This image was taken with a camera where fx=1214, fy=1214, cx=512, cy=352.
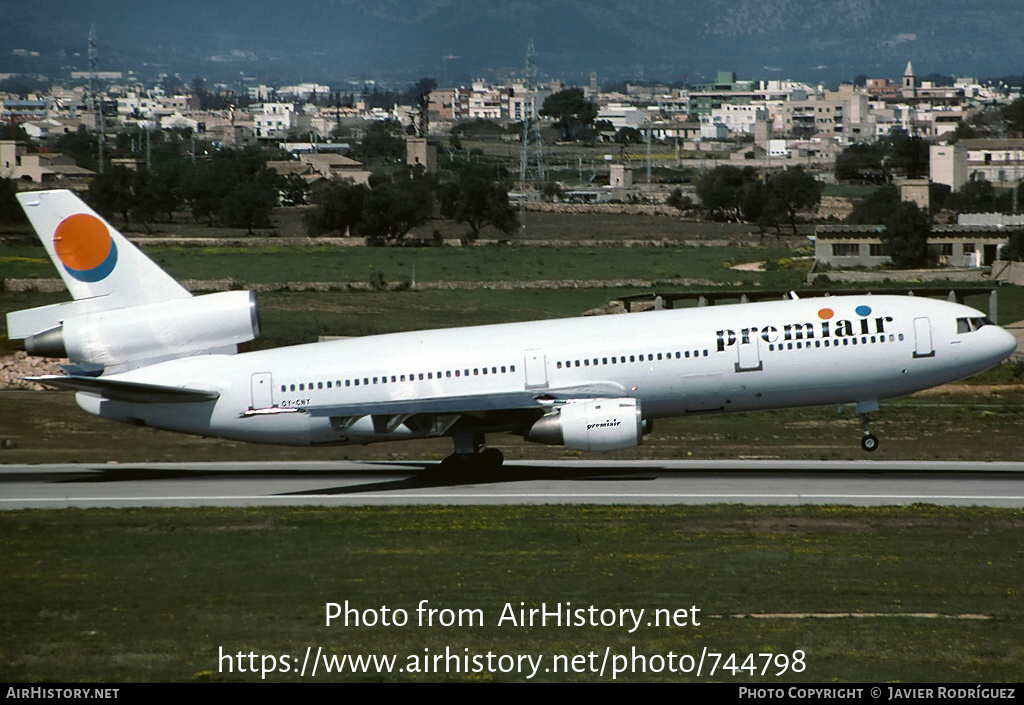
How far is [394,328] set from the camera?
248ft

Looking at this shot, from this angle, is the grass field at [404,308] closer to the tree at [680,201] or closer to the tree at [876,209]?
the tree at [876,209]

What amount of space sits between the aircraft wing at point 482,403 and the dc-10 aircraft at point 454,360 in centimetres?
5

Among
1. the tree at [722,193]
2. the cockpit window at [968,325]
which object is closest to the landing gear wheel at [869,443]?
the cockpit window at [968,325]

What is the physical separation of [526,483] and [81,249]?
53.6 ft

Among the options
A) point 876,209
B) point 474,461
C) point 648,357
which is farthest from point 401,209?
point 648,357

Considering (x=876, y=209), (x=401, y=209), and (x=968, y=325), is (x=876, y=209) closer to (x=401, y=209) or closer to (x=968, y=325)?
(x=401, y=209)

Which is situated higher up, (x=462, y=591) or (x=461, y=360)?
(x=461, y=360)

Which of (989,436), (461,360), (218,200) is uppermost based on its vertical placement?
(218,200)

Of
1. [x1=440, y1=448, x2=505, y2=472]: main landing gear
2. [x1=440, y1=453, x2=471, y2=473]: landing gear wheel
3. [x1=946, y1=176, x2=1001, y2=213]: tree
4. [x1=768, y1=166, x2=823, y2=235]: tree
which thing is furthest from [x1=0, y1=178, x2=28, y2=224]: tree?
[x1=946, y1=176, x2=1001, y2=213]: tree

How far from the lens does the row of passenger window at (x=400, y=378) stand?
3938 centimetres

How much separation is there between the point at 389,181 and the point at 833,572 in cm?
14617

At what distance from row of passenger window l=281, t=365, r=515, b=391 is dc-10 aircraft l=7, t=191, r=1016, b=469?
0.05m
